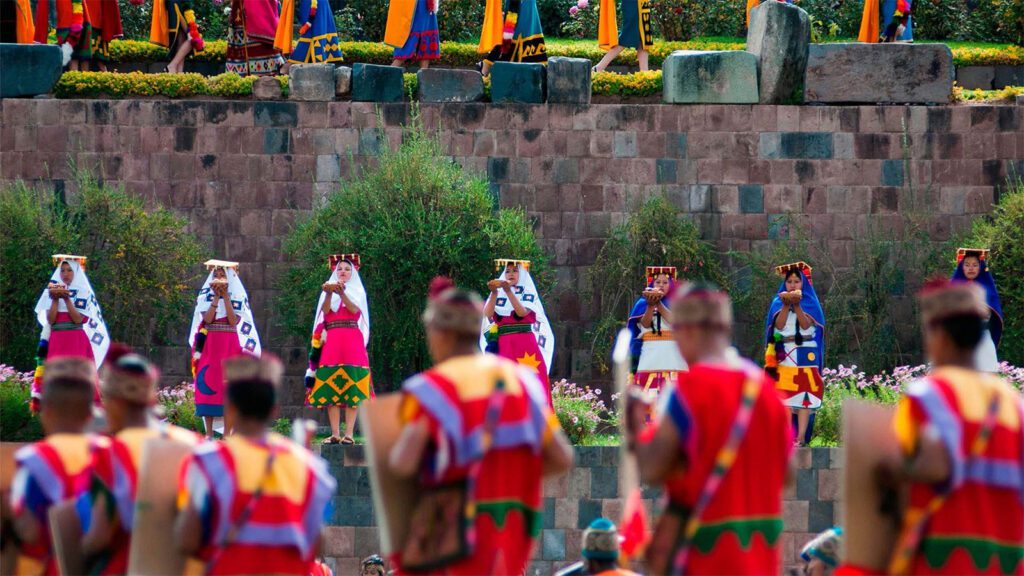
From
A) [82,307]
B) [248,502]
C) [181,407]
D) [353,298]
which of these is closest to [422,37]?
[353,298]

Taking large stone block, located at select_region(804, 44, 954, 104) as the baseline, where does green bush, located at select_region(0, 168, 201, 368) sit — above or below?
below

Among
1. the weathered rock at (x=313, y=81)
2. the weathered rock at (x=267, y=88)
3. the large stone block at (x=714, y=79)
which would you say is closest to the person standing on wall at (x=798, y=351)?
the large stone block at (x=714, y=79)

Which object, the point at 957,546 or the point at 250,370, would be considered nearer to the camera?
the point at 957,546

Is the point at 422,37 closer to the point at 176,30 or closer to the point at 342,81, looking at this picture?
the point at 342,81

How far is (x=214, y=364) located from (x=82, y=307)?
4.64 ft

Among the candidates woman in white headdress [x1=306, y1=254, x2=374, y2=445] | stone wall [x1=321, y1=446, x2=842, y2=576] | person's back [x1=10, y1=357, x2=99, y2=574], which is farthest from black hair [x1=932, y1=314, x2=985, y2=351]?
woman in white headdress [x1=306, y1=254, x2=374, y2=445]

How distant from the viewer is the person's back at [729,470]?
5688 mm

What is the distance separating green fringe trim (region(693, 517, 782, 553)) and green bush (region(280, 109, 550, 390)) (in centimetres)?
1090

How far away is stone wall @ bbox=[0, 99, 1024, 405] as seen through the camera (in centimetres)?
1798

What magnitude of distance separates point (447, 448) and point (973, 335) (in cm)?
185

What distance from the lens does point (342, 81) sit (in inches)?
711

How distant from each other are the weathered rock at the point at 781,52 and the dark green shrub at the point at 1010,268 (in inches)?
100

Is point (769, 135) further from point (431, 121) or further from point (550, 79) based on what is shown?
point (431, 121)

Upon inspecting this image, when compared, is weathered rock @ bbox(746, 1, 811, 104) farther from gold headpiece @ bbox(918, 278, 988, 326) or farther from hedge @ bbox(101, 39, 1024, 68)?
gold headpiece @ bbox(918, 278, 988, 326)
